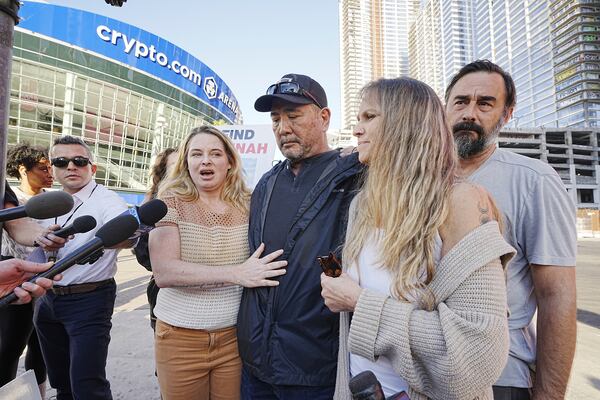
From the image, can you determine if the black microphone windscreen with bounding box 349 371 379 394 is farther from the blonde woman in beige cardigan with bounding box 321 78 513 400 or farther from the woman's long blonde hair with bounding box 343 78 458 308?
the woman's long blonde hair with bounding box 343 78 458 308

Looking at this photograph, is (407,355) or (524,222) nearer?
(407,355)

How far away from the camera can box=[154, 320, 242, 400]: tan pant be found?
6.41 ft

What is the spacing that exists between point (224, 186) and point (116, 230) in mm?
1358

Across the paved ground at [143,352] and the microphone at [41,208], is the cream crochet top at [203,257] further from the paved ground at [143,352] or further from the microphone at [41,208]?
the paved ground at [143,352]

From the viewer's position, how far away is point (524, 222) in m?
1.49

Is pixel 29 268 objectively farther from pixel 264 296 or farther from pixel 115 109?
pixel 115 109

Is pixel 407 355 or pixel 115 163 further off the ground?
pixel 115 163

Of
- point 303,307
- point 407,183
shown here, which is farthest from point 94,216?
point 407,183

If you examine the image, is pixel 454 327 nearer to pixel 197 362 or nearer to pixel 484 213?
pixel 484 213

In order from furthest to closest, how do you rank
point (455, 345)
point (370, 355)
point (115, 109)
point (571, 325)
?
1. point (115, 109)
2. point (571, 325)
3. point (370, 355)
4. point (455, 345)

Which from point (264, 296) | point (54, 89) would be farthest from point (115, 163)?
point (264, 296)

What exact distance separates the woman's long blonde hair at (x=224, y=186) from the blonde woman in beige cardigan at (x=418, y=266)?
3.45 ft

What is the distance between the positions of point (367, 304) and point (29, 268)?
1.02 m

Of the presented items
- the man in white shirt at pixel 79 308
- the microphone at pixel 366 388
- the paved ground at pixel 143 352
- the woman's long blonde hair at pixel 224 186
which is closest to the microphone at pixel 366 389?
the microphone at pixel 366 388
